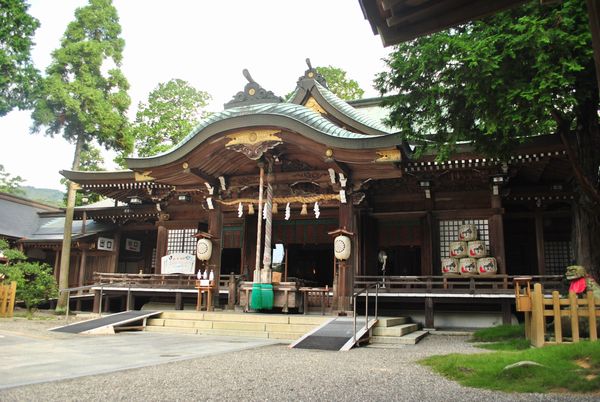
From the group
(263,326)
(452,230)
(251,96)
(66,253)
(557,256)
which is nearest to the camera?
(263,326)

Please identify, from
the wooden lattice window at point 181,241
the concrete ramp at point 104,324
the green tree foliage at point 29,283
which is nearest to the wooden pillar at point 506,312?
the concrete ramp at point 104,324

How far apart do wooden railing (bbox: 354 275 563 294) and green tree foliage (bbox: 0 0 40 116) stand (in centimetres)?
1276

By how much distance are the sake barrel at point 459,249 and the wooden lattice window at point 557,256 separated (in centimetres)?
393

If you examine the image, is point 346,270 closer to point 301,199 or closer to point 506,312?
point 301,199

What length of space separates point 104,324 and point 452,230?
9658 mm

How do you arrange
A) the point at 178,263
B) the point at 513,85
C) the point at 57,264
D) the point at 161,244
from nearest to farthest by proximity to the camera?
the point at 513,85 < the point at 178,263 < the point at 161,244 < the point at 57,264

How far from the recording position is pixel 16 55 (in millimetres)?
15828

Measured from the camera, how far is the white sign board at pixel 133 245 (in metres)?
20.0

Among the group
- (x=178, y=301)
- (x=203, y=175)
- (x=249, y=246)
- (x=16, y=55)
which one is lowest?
(x=178, y=301)

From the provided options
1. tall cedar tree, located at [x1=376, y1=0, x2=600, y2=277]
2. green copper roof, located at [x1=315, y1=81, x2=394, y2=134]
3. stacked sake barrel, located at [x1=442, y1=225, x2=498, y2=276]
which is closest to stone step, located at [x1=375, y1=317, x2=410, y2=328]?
stacked sake barrel, located at [x1=442, y1=225, x2=498, y2=276]

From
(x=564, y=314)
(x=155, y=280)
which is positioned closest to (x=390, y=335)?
(x=564, y=314)

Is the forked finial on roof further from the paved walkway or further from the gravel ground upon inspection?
the gravel ground

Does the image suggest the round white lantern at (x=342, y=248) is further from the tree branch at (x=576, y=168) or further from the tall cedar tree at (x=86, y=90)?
the tall cedar tree at (x=86, y=90)

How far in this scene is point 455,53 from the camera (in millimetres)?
8883
